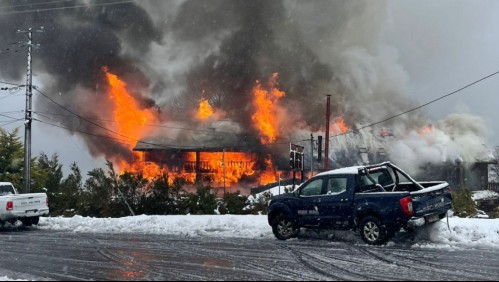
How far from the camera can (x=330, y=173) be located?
12.0 meters

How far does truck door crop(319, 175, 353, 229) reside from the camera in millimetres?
11414

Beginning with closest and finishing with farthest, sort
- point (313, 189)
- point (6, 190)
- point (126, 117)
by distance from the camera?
point (313, 189) → point (6, 190) → point (126, 117)

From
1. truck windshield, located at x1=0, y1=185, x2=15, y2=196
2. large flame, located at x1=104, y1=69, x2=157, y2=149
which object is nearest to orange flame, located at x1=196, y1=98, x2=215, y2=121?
large flame, located at x1=104, y1=69, x2=157, y2=149

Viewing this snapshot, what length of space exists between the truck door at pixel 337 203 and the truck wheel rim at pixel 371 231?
1.54ft

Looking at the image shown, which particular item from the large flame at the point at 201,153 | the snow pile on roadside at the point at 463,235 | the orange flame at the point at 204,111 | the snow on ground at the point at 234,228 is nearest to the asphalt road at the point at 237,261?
the snow pile on roadside at the point at 463,235

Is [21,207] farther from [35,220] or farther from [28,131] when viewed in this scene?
[28,131]

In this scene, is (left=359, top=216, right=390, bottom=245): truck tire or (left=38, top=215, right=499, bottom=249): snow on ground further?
(left=38, top=215, right=499, bottom=249): snow on ground

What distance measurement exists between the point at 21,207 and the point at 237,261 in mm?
11308

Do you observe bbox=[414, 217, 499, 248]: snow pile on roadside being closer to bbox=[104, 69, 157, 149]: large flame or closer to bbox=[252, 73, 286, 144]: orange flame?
bbox=[252, 73, 286, 144]: orange flame

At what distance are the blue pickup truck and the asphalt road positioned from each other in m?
0.43

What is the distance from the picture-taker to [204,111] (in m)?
60.2

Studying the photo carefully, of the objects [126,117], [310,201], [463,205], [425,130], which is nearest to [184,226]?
[310,201]

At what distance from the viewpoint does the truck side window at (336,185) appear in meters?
11.6

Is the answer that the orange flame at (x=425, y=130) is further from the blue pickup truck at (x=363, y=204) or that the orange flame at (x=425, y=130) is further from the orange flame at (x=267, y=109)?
the blue pickup truck at (x=363, y=204)
